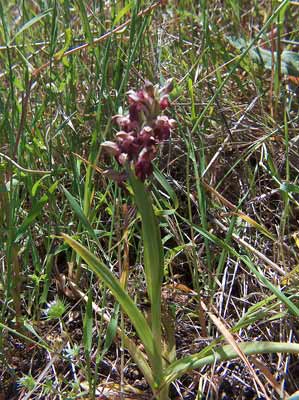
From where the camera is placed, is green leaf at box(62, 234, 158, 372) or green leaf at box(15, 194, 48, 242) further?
green leaf at box(15, 194, 48, 242)

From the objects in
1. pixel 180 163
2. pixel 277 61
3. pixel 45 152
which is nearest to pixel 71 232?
pixel 45 152

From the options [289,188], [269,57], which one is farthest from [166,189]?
[269,57]

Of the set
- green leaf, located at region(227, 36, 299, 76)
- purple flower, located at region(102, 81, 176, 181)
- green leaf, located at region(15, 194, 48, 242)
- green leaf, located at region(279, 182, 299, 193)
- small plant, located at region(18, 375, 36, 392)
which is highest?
purple flower, located at region(102, 81, 176, 181)

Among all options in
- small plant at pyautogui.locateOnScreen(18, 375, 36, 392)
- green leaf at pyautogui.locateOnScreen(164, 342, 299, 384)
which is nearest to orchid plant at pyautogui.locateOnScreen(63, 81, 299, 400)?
green leaf at pyautogui.locateOnScreen(164, 342, 299, 384)

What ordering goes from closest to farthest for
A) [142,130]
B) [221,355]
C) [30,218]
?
[142,130]
[221,355]
[30,218]

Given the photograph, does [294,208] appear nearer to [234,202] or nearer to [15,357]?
[234,202]

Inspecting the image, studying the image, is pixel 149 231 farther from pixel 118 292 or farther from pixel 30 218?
pixel 30 218

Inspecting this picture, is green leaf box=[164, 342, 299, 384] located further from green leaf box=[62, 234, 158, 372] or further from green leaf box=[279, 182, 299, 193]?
green leaf box=[279, 182, 299, 193]

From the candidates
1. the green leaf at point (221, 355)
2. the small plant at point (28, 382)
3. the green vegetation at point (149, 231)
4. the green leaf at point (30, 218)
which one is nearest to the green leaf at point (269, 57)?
the green vegetation at point (149, 231)
